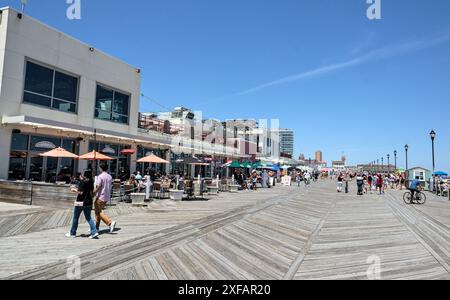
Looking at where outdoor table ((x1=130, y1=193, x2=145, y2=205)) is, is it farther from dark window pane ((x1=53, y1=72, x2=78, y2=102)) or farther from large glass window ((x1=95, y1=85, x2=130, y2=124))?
large glass window ((x1=95, y1=85, x2=130, y2=124))

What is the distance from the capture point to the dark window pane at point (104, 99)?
2022cm

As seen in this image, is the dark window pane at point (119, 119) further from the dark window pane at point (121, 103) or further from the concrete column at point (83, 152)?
the concrete column at point (83, 152)

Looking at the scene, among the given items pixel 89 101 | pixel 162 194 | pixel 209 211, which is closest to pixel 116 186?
pixel 162 194

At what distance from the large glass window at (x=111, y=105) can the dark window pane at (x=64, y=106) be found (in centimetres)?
183

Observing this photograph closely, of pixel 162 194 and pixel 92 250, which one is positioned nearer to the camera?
pixel 92 250

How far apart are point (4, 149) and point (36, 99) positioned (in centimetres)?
309

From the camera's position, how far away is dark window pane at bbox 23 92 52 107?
15570 mm

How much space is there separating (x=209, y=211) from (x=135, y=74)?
50.6ft

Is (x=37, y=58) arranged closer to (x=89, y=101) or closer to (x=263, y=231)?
(x=89, y=101)

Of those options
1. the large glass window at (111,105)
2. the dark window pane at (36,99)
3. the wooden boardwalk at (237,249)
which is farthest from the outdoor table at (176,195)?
the dark window pane at (36,99)

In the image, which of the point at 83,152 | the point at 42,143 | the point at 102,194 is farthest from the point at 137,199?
the point at 83,152

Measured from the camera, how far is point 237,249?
7031 millimetres

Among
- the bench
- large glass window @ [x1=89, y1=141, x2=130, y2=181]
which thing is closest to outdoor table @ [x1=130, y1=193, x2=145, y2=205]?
the bench
